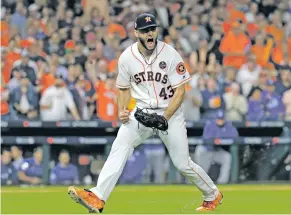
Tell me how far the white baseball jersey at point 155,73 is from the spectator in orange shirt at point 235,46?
8.43m

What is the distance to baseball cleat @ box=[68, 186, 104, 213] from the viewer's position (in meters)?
9.34

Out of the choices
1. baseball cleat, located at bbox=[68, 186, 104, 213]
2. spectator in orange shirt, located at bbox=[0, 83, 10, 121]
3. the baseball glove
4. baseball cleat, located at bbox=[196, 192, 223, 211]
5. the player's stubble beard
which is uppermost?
the player's stubble beard

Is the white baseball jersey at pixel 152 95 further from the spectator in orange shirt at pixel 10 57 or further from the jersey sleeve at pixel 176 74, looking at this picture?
the spectator in orange shirt at pixel 10 57

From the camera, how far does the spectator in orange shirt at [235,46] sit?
18.2 meters

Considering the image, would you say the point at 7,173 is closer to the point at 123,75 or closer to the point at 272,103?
the point at 272,103

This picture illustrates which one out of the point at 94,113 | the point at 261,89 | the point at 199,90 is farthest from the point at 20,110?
the point at 261,89

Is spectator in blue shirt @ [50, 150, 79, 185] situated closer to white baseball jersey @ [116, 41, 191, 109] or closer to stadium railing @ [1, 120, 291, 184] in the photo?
stadium railing @ [1, 120, 291, 184]

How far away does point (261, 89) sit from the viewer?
16.6 m

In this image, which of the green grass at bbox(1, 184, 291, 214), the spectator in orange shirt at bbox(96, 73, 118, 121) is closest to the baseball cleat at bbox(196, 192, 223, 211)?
the green grass at bbox(1, 184, 291, 214)

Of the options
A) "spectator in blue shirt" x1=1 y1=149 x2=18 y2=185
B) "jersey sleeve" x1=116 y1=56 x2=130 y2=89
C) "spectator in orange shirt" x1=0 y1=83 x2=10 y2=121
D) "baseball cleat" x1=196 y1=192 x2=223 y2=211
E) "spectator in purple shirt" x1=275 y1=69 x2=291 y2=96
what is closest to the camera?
"jersey sleeve" x1=116 y1=56 x2=130 y2=89

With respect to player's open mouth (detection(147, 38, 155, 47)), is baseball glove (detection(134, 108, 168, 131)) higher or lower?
lower

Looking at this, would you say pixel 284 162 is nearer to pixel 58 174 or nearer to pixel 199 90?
pixel 199 90

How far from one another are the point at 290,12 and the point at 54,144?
674 centimetres

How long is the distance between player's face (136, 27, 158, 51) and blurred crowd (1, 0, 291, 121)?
21.1 feet
